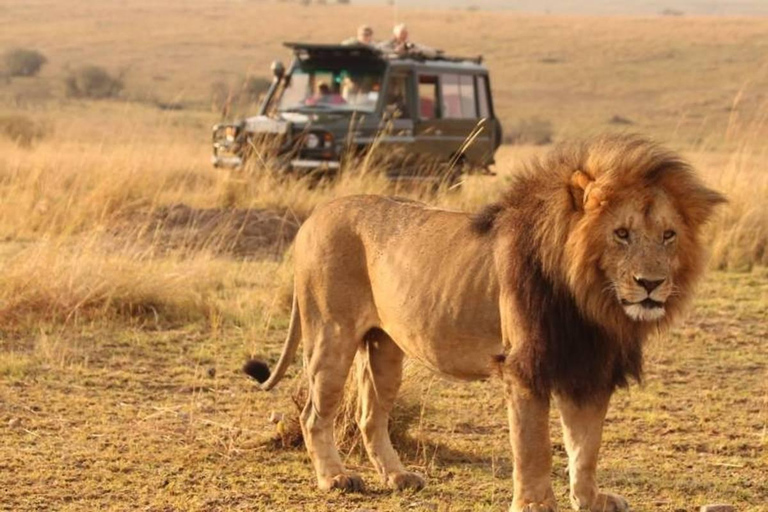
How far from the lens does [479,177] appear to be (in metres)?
15.3

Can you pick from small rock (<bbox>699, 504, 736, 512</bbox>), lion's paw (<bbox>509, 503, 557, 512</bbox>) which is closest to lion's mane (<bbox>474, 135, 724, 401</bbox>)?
lion's paw (<bbox>509, 503, 557, 512</bbox>)

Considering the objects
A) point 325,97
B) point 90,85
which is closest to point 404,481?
point 325,97

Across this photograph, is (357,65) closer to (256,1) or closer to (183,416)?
(183,416)

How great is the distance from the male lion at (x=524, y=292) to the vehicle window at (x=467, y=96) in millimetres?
10651

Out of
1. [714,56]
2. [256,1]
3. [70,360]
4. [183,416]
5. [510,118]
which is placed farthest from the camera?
[256,1]

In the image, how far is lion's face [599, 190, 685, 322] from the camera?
4504 mm

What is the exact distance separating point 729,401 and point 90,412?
2.97 meters

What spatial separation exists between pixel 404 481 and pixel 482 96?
1133cm

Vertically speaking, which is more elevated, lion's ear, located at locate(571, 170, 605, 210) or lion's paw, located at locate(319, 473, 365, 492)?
lion's ear, located at locate(571, 170, 605, 210)

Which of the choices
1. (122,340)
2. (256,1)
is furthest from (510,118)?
(256,1)

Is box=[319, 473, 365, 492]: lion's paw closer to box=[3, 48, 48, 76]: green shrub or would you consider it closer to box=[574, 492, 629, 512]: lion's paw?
box=[574, 492, 629, 512]: lion's paw

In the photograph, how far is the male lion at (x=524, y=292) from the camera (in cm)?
461

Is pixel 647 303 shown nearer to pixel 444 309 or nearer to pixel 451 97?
pixel 444 309

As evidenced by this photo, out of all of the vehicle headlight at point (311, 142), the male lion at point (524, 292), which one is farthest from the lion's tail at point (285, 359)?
the vehicle headlight at point (311, 142)
